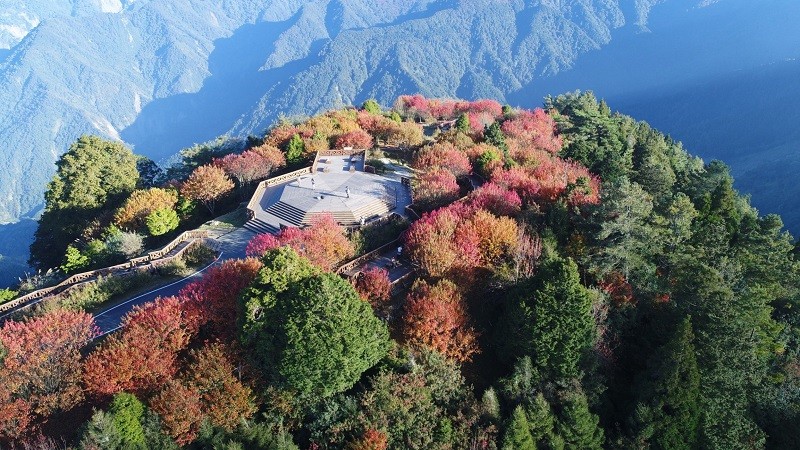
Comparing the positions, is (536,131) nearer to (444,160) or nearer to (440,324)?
(444,160)

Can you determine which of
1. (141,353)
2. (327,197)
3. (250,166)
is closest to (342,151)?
(250,166)

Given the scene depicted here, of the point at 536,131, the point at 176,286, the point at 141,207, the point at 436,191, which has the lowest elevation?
the point at 176,286

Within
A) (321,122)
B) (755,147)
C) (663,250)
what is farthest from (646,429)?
(755,147)

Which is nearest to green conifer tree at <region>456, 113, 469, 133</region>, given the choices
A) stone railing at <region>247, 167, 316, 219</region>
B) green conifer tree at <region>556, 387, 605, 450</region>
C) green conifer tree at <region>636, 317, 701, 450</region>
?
stone railing at <region>247, 167, 316, 219</region>

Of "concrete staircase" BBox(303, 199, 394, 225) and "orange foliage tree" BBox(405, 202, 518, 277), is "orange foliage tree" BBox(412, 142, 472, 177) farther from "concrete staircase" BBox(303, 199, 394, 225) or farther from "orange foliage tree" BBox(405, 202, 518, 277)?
"orange foliage tree" BBox(405, 202, 518, 277)

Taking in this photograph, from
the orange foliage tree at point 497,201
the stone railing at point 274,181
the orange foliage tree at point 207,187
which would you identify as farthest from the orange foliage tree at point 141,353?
the orange foliage tree at point 207,187

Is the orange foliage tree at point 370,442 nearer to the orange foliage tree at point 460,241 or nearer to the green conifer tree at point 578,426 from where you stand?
the green conifer tree at point 578,426
